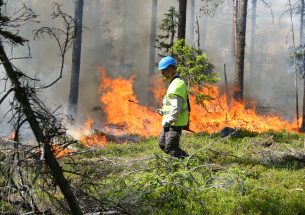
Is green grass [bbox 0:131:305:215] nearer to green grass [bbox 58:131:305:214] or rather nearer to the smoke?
green grass [bbox 58:131:305:214]

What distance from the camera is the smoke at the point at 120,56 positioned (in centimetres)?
3005

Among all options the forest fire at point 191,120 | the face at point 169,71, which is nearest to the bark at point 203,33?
the forest fire at point 191,120

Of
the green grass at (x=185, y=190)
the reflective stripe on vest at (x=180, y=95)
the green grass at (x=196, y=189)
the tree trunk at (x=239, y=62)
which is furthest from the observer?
the tree trunk at (x=239, y=62)

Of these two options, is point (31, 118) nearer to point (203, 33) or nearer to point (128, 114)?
point (128, 114)

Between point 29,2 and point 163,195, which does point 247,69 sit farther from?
point 163,195

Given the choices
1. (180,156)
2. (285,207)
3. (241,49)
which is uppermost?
(241,49)

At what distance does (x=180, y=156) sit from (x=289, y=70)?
132ft

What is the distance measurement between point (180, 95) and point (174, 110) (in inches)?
11.3

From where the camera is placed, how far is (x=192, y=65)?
13609 millimetres

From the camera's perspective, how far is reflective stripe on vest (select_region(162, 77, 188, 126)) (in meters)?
6.99

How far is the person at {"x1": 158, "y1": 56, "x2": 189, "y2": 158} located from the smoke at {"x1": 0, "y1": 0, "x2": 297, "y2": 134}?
64.6ft

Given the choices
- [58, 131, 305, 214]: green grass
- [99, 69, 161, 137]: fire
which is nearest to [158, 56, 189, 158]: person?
[58, 131, 305, 214]: green grass

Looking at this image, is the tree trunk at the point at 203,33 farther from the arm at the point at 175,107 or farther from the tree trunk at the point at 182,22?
the arm at the point at 175,107

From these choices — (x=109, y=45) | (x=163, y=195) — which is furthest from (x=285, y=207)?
(x=109, y=45)
